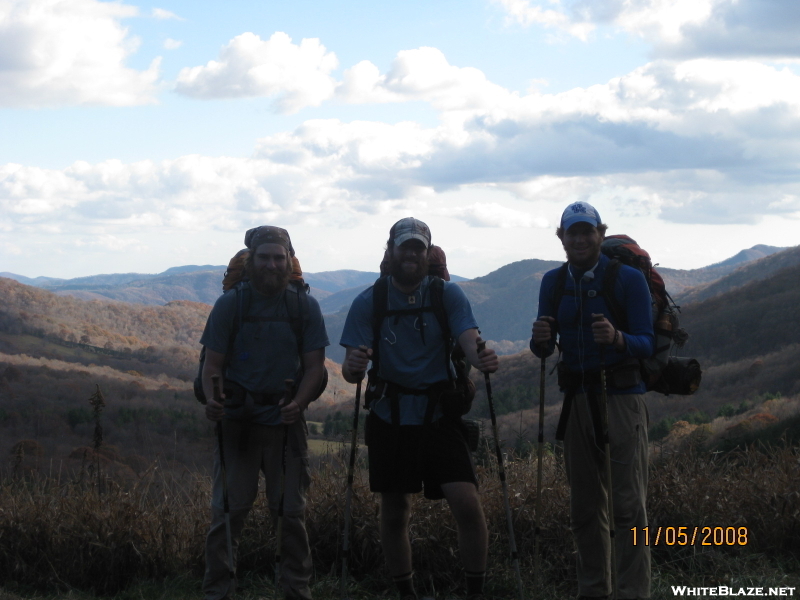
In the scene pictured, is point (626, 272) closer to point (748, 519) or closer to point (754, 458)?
point (748, 519)

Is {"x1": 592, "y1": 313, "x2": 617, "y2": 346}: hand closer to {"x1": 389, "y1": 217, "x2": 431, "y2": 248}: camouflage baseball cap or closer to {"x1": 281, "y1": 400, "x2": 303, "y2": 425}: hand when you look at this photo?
{"x1": 389, "y1": 217, "x2": 431, "y2": 248}: camouflage baseball cap

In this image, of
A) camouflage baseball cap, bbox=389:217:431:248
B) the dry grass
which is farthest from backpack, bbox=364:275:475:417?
the dry grass

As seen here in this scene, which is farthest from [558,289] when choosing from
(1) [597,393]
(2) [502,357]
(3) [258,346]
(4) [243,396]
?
(2) [502,357]

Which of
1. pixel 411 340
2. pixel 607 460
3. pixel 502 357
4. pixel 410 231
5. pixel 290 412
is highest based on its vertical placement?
pixel 410 231

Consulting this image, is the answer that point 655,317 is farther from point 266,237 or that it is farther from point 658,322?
point 266,237

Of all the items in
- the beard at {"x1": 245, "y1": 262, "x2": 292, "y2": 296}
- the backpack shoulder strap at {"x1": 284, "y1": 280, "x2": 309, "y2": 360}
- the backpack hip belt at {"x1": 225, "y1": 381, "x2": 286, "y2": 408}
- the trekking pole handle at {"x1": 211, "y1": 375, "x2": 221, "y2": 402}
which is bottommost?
the backpack hip belt at {"x1": 225, "y1": 381, "x2": 286, "y2": 408}

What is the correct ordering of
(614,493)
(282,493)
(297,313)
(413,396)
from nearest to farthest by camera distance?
(614,493), (413,396), (282,493), (297,313)

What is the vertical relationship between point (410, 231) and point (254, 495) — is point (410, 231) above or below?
above

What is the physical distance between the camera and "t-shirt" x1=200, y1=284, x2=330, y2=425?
4.40 meters

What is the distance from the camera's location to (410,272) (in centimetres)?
417

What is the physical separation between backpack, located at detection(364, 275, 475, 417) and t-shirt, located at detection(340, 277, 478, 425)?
0.06 feet

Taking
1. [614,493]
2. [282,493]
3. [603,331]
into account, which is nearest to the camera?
[603,331]

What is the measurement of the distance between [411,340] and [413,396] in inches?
11.5

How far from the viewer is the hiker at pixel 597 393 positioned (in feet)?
13.0
